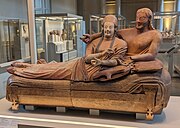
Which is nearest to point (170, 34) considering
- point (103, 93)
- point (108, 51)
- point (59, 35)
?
point (59, 35)

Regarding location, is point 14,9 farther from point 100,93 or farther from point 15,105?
point 100,93

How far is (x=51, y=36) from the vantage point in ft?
16.5

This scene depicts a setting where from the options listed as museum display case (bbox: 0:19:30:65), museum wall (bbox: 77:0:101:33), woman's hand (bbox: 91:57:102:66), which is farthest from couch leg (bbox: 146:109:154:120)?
museum wall (bbox: 77:0:101:33)

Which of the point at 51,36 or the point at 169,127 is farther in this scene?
the point at 51,36

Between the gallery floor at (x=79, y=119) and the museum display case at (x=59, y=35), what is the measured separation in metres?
2.91

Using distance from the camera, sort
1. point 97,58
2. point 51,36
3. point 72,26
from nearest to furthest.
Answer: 1. point 97,58
2. point 51,36
3. point 72,26

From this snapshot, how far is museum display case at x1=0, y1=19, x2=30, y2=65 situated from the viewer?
154 inches

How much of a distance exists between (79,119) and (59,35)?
385cm

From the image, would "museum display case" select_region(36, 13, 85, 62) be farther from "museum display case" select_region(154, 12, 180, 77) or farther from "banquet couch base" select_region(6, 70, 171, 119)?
"banquet couch base" select_region(6, 70, 171, 119)

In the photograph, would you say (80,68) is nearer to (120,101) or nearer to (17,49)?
(120,101)

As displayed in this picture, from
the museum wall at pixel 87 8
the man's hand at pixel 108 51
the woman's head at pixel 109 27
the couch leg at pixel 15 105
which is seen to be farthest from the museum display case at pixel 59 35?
the man's hand at pixel 108 51

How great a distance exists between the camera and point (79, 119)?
154cm

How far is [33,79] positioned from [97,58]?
1.74 feet

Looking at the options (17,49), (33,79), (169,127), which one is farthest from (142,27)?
(17,49)
